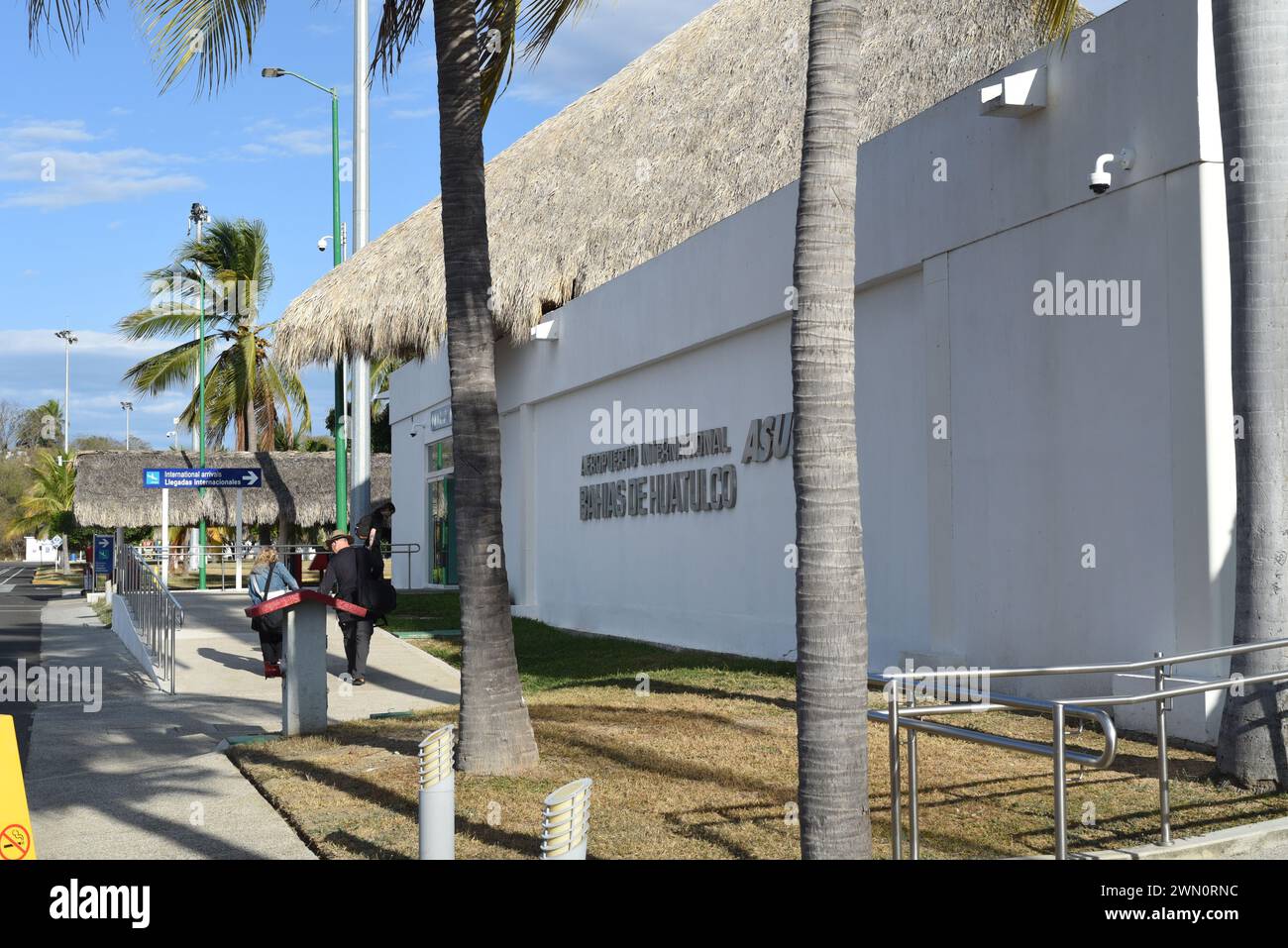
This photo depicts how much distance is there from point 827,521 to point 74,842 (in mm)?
4674

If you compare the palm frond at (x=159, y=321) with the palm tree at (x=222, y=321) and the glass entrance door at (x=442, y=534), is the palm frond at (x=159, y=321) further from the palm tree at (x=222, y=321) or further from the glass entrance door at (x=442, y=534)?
the glass entrance door at (x=442, y=534)

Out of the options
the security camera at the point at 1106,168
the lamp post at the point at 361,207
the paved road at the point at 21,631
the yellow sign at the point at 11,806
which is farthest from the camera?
the lamp post at the point at 361,207

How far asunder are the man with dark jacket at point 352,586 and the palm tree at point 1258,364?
8436mm

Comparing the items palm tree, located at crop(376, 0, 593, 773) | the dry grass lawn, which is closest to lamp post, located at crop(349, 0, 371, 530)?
the dry grass lawn

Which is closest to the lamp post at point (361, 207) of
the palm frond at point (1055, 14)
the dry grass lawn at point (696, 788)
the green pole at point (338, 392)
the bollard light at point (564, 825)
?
the green pole at point (338, 392)

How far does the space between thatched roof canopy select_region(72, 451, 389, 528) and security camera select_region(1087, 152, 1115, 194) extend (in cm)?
3039

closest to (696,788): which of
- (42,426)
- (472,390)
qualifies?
(472,390)

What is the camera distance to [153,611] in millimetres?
15008

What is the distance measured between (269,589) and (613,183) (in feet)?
24.9

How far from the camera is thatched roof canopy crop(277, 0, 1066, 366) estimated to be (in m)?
15.5

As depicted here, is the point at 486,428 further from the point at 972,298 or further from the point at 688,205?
the point at 688,205

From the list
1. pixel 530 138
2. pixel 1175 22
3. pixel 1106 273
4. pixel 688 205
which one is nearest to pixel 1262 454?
pixel 1106 273

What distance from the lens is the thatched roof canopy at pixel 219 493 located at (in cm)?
3719

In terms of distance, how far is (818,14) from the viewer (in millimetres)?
4801
